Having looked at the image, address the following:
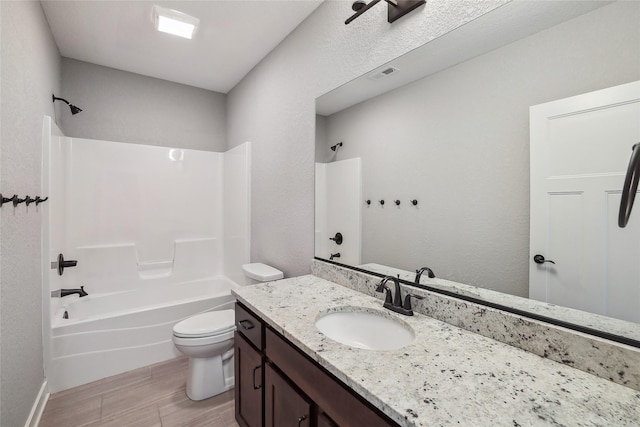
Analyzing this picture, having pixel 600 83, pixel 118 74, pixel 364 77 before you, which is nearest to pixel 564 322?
pixel 600 83

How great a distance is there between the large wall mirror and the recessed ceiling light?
1258 mm

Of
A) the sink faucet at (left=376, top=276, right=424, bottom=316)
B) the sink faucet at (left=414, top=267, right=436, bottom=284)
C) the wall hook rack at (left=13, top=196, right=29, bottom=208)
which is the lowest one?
the sink faucet at (left=376, top=276, right=424, bottom=316)

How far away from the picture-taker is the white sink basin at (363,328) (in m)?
1.14

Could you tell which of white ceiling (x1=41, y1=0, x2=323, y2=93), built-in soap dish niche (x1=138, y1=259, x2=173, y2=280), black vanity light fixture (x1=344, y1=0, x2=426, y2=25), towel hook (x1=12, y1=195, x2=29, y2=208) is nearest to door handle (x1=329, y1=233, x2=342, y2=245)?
black vanity light fixture (x1=344, y1=0, x2=426, y2=25)

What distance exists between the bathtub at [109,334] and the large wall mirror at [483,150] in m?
1.80

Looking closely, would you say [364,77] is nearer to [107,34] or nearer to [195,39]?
[195,39]

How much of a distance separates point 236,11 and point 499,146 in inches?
76.2

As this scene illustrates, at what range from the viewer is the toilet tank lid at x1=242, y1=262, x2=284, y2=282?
2.15 meters

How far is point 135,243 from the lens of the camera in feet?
9.61

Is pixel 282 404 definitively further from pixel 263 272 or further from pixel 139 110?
pixel 139 110

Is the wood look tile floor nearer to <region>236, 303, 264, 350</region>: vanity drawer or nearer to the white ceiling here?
<region>236, 303, 264, 350</region>: vanity drawer

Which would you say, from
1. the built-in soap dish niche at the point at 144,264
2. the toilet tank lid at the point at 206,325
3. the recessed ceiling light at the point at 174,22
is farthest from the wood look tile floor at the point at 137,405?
the recessed ceiling light at the point at 174,22

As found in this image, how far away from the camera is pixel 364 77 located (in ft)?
5.04

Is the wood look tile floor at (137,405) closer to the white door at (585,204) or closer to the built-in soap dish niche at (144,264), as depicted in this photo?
the built-in soap dish niche at (144,264)
